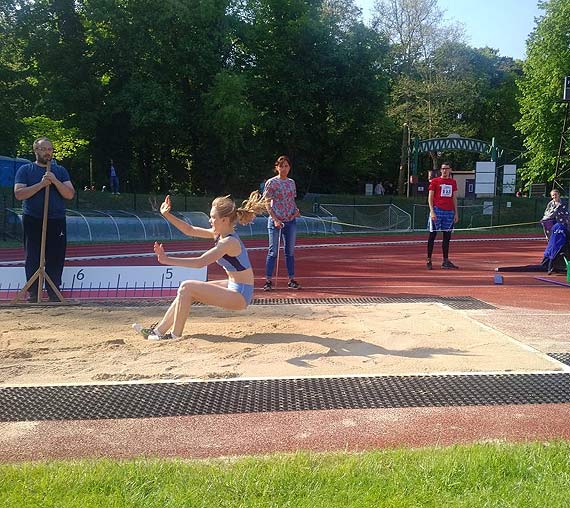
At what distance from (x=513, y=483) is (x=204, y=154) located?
118 feet

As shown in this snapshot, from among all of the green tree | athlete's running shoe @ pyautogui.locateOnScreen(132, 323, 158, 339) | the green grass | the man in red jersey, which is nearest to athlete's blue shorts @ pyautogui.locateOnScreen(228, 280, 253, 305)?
athlete's running shoe @ pyautogui.locateOnScreen(132, 323, 158, 339)

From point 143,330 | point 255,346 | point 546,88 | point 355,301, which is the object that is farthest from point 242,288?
point 546,88

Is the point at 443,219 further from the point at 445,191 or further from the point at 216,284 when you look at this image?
the point at 216,284

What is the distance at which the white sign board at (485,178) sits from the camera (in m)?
34.8

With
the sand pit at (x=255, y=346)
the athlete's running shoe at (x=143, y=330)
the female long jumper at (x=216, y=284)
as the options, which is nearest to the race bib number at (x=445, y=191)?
the sand pit at (x=255, y=346)

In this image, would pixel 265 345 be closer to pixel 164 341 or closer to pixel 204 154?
pixel 164 341

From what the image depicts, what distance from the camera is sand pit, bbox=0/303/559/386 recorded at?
510cm

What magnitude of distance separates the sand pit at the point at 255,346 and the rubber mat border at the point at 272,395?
228 mm

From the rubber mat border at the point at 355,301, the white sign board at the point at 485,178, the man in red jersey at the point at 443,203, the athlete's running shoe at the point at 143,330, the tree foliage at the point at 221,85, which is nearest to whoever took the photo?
the athlete's running shoe at the point at 143,330

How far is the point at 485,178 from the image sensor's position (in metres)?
35.1

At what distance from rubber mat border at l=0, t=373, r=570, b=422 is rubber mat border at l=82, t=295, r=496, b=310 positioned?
339 centimetres

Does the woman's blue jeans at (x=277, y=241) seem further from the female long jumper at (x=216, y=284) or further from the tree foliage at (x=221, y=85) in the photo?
the tree foliage at (x=221, y=85)

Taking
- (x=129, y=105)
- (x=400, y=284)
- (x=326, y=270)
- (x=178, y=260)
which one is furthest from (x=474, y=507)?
(x=129, y=105)

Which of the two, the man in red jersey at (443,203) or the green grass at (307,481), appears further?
the man in red jersey at (443,203)
